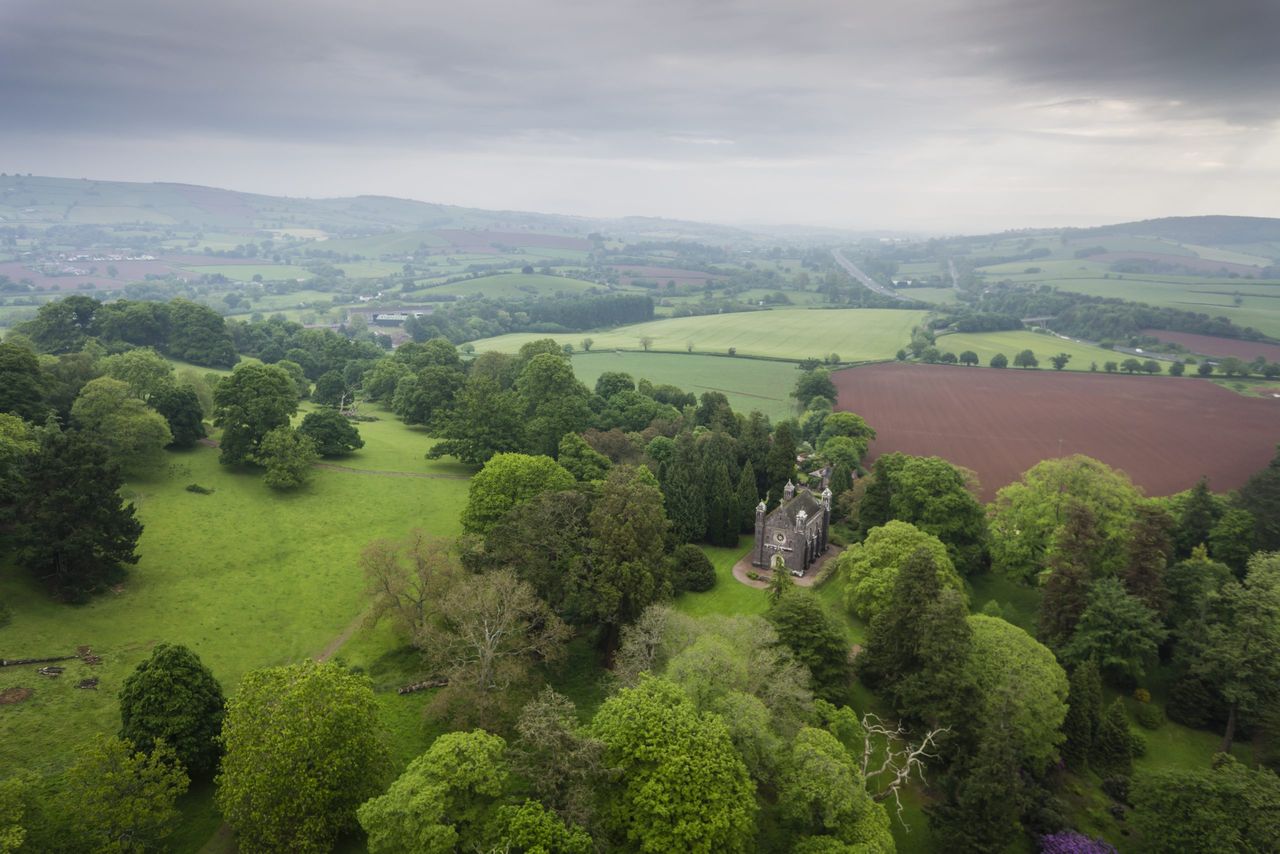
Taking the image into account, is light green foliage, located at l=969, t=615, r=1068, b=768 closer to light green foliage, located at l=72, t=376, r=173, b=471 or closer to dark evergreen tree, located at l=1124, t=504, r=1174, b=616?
dark evergreen tree, located at l=1124, t=504, r=1174, b=616

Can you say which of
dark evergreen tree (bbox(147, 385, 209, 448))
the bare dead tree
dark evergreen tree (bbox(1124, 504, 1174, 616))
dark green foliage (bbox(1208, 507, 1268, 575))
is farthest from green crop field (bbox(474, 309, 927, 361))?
the bare dead tree

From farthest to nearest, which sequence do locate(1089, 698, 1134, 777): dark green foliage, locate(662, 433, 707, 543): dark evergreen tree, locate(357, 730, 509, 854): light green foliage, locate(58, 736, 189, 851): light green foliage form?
locate(662, 433, 707, 543): dark evergreen tree → locate(1089, 698, 1134, 777): dark green foliage → locate(357, 730, 509, 854): light green foliage → locate(58, 736, 189, 851): light green foliage

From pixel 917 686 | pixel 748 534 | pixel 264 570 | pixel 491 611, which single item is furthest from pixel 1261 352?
pixel 264 570

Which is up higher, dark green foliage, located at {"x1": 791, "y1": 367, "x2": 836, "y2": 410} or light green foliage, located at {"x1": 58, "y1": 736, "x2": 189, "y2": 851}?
dark green foliage, located at {"x1": 791, "y1": 367, "x2": 836, "y2": 410}

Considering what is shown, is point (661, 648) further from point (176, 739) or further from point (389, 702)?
point (176, 739)

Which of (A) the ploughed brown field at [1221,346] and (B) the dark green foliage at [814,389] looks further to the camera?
(A) the ploughed brown field at [1221,346]

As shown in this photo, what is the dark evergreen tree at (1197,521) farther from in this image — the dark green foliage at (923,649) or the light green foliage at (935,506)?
the dark green foliage at (923,649)

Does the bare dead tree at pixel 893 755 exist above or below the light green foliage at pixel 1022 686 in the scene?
below

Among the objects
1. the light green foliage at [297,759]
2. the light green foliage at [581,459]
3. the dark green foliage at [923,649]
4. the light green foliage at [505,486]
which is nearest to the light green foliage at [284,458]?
the light green foliage at [505,486]
